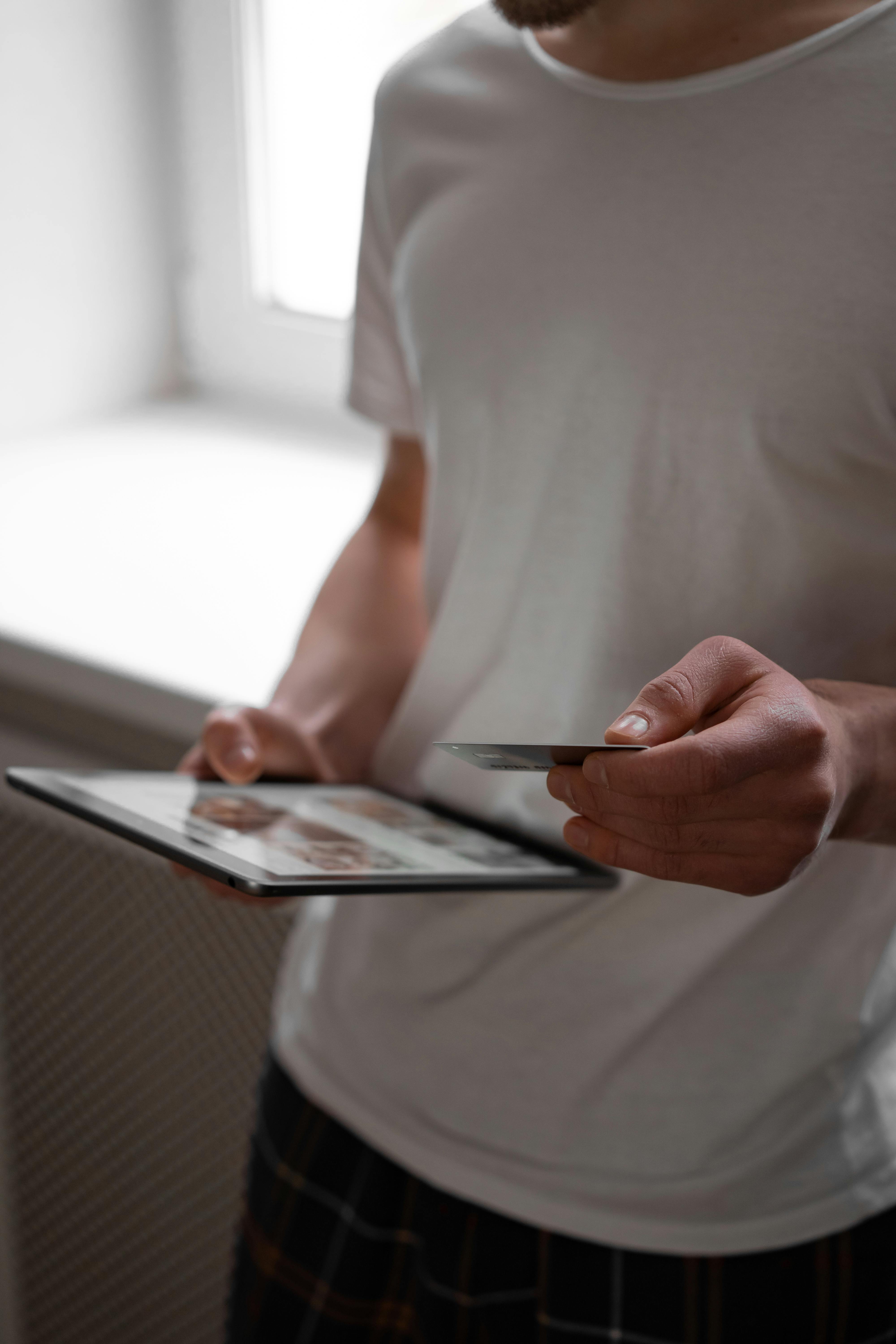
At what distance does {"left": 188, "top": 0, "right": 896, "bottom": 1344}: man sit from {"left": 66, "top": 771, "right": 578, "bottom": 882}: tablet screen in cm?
4

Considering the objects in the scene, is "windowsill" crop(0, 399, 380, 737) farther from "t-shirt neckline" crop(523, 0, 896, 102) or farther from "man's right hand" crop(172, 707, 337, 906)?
"t-shirt neckline" crop(523, 0, 896, 102)

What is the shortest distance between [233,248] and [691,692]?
119 centimetres

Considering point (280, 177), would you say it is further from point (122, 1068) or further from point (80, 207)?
point (122, 1068)

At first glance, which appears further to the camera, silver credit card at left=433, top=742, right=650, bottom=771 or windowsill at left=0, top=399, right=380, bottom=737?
windowsill at left=0, top=399, right=380, bottom=737

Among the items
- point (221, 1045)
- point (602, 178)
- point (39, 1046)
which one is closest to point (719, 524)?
point (602, 178)

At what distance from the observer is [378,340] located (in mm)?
748

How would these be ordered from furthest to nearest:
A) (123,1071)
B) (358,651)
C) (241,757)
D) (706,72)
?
(123,1071) < (358,651) < (241,757) < (706,72)

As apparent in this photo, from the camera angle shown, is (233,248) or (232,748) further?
(233,248)

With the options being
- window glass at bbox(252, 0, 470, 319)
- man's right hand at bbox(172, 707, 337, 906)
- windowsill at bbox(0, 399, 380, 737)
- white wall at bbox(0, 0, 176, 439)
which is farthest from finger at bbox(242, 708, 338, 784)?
white wall at bbox(0, 0, 176, 439)

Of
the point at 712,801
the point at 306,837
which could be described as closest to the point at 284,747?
the point at 306,837

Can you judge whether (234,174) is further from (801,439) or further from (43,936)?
(801,439)

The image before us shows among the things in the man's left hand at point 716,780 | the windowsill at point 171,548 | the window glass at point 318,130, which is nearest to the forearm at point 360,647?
the windowsill at point 171,548

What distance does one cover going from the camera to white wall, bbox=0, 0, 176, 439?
1218mm

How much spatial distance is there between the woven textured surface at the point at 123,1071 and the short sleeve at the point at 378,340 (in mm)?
425
